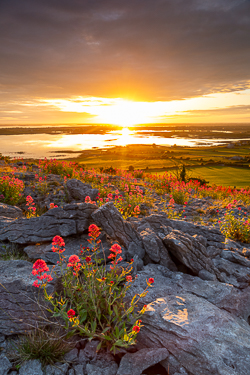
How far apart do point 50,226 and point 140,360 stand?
381cm

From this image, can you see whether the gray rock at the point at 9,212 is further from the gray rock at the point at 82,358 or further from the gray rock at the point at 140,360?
the gray rock at the point at 140,360

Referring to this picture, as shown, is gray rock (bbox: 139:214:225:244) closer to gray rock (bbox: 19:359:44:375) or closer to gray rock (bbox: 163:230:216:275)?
gray rock (bbox: 163:230:216:275)

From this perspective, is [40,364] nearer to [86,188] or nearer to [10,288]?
[10,288]

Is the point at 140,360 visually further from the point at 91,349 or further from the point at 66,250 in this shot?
the point at 66,250

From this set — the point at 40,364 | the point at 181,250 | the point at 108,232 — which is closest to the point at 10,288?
the point at 40,364

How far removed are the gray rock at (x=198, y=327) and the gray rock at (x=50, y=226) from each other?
2369mm

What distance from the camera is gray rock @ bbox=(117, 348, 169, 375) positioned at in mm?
2836

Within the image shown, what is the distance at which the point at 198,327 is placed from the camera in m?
3.23

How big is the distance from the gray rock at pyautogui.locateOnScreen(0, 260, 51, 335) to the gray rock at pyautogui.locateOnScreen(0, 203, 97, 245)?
1482 mm

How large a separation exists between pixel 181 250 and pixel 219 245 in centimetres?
201

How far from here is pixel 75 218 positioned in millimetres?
6047

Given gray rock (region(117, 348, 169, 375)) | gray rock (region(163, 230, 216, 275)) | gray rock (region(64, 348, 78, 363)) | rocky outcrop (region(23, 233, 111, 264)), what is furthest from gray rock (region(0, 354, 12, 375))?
gray rock (region(163, 230, 216, 275))

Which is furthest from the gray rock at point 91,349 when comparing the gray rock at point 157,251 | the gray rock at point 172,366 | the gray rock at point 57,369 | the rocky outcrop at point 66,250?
the gray rock at point 157,251

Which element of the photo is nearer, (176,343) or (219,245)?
(176,343)
